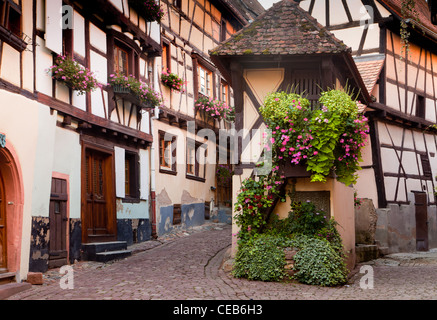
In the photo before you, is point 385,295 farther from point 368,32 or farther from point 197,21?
point 197,21

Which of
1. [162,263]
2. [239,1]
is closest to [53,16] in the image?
[162,263]

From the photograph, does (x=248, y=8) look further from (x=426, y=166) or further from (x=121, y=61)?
(x=121, y=61)

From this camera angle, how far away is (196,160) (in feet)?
58.8

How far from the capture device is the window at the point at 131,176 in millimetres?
13914

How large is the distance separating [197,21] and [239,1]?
24.3ft

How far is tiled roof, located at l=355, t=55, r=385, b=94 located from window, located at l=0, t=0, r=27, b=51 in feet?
30.8

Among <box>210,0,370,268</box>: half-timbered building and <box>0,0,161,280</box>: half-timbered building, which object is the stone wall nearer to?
<box>210,0,370,268</box>: half-timbered building

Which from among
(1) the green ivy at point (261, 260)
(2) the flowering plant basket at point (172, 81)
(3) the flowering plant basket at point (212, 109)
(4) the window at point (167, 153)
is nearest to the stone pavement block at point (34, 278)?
(1) the green ivy at point (261, 260)

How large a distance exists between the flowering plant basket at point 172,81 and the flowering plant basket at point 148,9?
169 centimetres

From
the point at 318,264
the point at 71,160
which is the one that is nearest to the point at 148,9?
the point at 71,160

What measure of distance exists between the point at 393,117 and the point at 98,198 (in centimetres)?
894

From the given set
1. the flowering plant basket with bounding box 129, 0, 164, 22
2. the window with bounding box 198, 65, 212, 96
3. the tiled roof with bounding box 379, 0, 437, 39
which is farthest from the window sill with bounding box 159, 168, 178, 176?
the tiled roof with bounding box 379, 0, 437, 39

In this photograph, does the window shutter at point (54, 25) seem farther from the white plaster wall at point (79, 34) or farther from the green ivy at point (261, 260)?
the green ivy at point (261, 260)

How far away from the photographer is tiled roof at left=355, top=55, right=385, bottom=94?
15.1 meters
